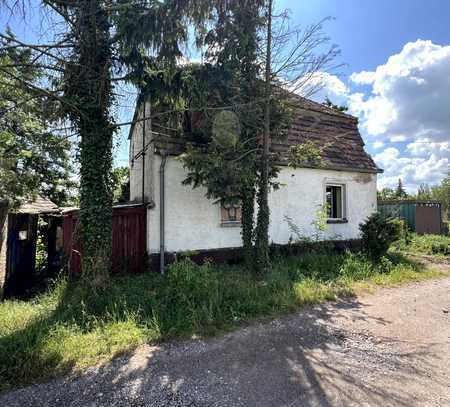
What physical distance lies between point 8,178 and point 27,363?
14.3 feet

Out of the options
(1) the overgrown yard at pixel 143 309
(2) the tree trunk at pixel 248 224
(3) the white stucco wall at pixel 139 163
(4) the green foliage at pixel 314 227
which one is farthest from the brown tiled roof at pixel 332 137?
(1) the overgrown yard at pixel 143 309

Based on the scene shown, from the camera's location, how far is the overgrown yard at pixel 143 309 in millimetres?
3504

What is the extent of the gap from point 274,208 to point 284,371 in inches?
258

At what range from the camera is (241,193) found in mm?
7516

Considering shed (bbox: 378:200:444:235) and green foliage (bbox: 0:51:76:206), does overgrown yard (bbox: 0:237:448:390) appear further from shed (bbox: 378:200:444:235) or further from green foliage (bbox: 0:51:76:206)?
shed (bbox: 378:200:444:235)

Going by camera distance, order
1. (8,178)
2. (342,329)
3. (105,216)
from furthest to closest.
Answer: (8,178) → (105,216) → (342,329)

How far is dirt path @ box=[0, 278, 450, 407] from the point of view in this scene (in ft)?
9.16

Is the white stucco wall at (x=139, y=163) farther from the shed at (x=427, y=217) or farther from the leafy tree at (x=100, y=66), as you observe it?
the shed at (x=427, y=217)

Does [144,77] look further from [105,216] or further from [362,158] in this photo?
[362,158]

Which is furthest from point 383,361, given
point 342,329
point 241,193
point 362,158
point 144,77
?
point 362,158

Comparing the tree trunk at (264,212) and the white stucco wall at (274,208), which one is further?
the white stucco wall at (274,208)

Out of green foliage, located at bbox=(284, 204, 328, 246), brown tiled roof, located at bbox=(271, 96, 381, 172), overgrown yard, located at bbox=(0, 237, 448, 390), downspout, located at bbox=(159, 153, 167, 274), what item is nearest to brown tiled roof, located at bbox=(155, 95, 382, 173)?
brown tiled roof, located at bbox=(271, 96, 381, 172)

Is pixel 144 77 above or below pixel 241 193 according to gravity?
above

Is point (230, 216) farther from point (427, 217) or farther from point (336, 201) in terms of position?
point (427, 217)
